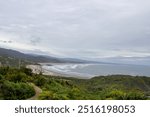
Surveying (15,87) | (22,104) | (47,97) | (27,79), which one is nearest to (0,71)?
(27,79)

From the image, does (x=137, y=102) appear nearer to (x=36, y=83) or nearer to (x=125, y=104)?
(x=125, y=104)

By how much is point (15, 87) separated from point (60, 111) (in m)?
7.29

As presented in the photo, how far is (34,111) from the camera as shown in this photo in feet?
12.2

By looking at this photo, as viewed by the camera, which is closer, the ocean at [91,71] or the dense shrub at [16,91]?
the dense shrub at [16,91]

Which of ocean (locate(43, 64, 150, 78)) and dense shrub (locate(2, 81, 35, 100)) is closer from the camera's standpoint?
dense shrub (locate(2, 81, 35, 100))

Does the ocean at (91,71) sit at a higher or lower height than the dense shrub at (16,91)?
lower

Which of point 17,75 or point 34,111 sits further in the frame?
point 17,75

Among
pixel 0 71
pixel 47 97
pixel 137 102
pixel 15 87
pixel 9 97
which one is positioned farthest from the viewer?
pixel 0 71

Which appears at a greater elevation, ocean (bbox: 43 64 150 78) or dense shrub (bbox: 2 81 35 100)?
dense shrub (bbox: 2 81 35 100)

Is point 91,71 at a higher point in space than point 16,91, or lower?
lower

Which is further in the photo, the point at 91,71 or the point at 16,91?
the point at 91,71

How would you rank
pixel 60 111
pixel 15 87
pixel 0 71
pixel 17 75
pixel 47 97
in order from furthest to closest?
1. pixel 0 71
2. pixel 17 75
3. pixel 15 87
4. pixel 47 97
5. pixel 60 111

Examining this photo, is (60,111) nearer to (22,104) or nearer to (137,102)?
(22,104)

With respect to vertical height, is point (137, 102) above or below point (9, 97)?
above
